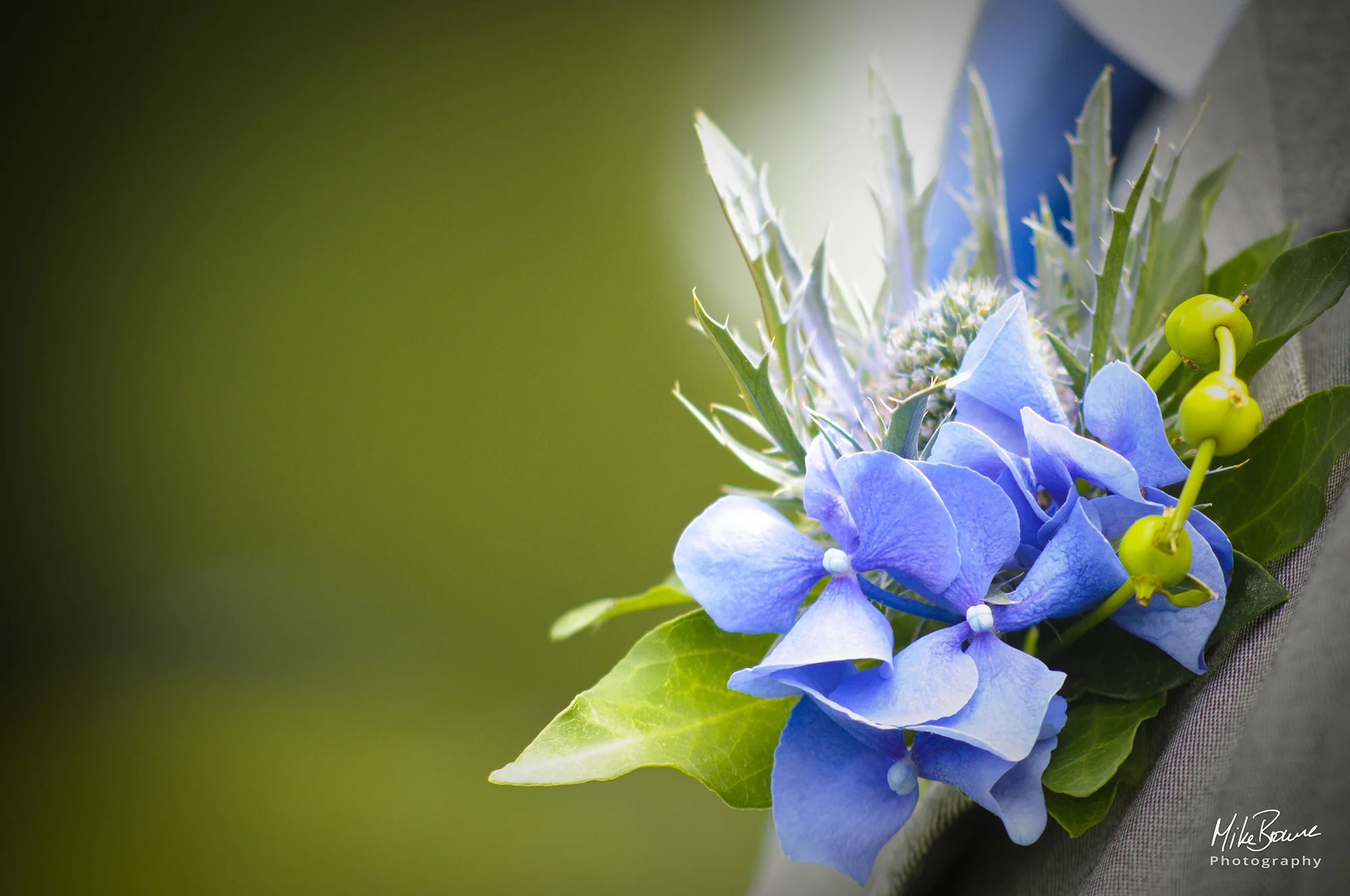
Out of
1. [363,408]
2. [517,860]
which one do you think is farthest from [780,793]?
[363,408]

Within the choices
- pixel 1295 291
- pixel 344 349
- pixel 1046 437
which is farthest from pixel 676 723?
pixel 344 349

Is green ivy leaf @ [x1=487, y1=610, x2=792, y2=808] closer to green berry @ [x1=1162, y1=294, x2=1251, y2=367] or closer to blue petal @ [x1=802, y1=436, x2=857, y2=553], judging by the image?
blue petal @ [x1=802, y1=436, x2=857, y2=553]

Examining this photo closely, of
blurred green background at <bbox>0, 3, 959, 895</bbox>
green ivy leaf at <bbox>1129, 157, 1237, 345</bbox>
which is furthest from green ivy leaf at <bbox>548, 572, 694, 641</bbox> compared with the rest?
blurred green background at <bbox>0, 3, 959, 895</bbox>

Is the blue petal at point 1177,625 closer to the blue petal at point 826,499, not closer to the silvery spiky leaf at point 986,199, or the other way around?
the blue petal at point 826,499

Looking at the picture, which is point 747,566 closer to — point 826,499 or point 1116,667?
point 826,499

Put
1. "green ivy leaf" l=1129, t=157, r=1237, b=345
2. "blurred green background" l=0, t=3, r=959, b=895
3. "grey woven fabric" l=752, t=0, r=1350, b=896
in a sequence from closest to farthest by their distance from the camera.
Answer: "grey woven fabric" l=752, t=0, r=1350, b=896 → "green ivy leaf" l=1129, t=157, r=1237, b=345 → "blurred green background" l=0, t=3, r=959, b=895

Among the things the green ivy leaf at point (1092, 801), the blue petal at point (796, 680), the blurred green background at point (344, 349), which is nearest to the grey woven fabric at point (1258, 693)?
the green ivy leaf at point (1092, 801)
